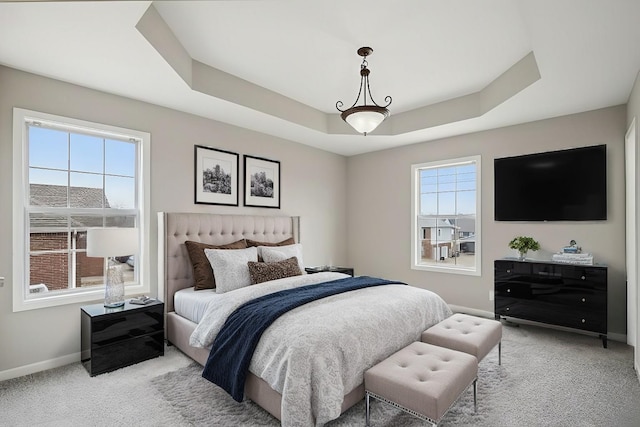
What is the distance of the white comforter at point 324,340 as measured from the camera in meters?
1.95

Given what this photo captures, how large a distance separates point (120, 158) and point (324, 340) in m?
2.84

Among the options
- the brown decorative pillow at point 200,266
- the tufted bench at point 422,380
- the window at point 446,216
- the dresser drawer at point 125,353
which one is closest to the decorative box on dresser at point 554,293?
the window at point 446,216

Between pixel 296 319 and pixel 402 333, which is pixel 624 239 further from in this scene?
pixel 296 319

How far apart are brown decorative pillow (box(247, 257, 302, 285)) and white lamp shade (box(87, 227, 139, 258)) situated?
113 cm

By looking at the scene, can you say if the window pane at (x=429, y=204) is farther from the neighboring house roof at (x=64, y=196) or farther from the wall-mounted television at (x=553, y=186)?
the neighboring house roof at (x=64, y=196)

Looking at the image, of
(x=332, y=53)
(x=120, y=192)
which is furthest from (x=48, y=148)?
(x=332, y=53)

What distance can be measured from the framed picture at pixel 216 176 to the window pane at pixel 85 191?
0.97 meters

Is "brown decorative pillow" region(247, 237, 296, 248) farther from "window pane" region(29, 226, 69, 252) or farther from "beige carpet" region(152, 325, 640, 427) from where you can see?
"window pane" region(29, 226, 69, 252)

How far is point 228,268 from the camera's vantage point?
344cm

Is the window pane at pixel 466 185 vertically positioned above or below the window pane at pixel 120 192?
above

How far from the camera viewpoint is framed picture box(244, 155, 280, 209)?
4.55 metres

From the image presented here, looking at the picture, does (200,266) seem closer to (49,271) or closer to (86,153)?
(49,271)

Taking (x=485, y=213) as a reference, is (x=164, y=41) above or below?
above

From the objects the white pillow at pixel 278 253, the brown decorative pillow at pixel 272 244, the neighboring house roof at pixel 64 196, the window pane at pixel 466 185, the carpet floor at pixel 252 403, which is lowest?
the carpet floor at pixel 252 403
